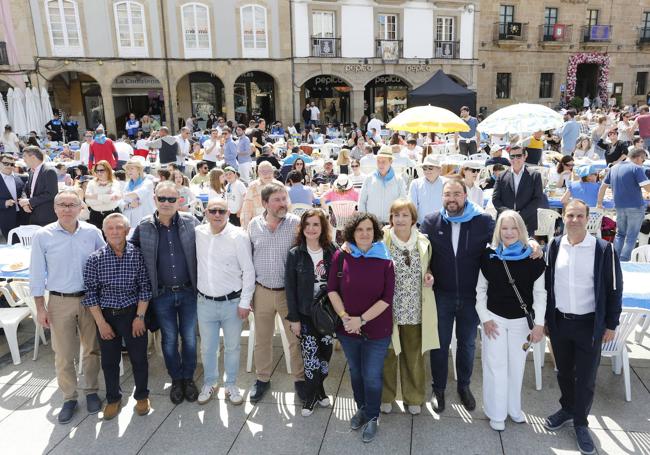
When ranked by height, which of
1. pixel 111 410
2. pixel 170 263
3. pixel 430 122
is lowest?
pixel 111 410

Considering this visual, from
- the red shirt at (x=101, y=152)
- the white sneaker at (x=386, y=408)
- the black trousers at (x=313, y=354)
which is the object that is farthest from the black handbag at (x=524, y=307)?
the red shirt at (x=101, y=152)

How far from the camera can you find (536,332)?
124 inches

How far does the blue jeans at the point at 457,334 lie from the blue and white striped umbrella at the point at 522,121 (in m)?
5.26

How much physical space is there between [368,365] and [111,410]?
204 centimetres

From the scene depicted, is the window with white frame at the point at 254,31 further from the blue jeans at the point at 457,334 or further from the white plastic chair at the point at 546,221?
the blue jeans at the point at 457,334

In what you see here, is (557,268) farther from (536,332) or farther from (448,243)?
(448,243)

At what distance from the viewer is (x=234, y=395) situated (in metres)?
3.82

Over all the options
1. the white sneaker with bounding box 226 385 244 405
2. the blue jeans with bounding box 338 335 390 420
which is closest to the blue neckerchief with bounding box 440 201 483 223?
the blue jeans with bounding box 338 335 390 420

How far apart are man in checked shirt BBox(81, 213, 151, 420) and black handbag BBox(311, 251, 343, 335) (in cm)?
130

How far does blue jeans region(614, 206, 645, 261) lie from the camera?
19.8ft

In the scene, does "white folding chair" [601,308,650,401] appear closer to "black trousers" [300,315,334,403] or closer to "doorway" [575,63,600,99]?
"black trousers" [300,315,334,403]

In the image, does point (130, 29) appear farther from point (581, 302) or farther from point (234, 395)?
point (581, 302)

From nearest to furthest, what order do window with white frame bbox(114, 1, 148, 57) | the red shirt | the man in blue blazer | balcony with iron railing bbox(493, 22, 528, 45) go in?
1. the man in blue blazer
2. the red shirt
3. window with white frame bbox(114, 1, 148, 57)
4. balcony with iron railing bbox(493, 22, 528, 45)

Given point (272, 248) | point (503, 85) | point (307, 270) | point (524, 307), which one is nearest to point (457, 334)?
point (524, 307)
